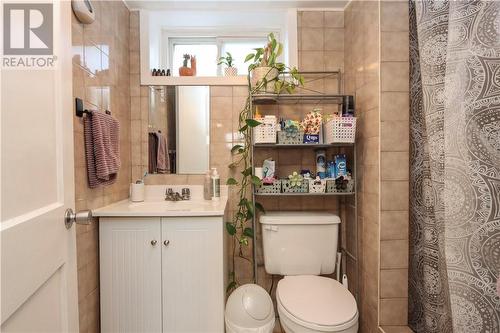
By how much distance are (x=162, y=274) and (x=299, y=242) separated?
2.71ft

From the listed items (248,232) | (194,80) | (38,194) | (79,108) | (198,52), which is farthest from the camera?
(198,52)

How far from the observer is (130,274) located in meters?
1.44

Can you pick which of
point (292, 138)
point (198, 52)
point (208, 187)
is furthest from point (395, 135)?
point (198, 52)

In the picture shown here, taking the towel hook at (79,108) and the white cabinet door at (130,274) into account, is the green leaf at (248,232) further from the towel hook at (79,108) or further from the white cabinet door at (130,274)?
the towel hook at (79,108)

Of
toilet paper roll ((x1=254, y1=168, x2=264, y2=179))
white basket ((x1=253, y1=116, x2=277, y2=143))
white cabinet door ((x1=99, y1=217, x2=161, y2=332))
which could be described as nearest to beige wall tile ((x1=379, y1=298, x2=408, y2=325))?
toilet paper roll ((x1=254, y1=168, x2=264, y2=179))

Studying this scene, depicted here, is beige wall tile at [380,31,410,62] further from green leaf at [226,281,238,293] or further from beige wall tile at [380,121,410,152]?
green leaf at [226,281,238,293]

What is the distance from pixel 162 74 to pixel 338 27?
4.25ft

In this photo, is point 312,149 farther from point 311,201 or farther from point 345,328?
point 345,328

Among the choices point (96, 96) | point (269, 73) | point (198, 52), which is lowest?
point (96, 96)

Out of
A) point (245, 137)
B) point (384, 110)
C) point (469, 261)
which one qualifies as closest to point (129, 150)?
point (245, 137)

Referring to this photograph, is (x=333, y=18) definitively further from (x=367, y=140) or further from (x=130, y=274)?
(x=130, y=274)

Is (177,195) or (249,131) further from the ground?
(249,131)

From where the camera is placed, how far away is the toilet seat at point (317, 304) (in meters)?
1.22

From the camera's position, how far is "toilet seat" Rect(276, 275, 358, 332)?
1220 mm
